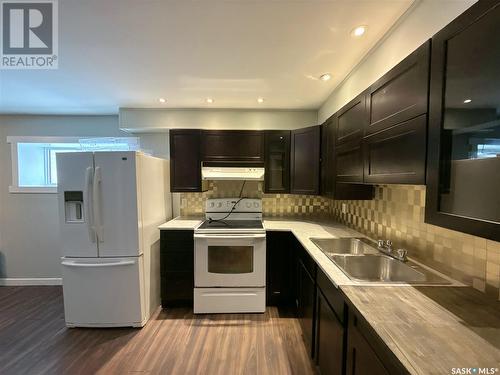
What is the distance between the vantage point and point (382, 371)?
778 millimetres

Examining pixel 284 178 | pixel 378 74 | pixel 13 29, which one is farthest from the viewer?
pixel 284 178

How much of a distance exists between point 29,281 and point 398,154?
15.2 feet

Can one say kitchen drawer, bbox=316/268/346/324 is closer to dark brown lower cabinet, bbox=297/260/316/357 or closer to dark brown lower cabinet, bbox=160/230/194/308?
dark brown lower cabinet, bbox=297/260/316/357

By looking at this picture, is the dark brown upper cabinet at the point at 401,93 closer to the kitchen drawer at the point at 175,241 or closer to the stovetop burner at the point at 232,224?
the stovetop burner at the point at 232,224

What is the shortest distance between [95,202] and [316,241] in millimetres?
2091

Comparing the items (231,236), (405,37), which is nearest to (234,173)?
(231,236)

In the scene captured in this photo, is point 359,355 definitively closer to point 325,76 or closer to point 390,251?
point 390,251

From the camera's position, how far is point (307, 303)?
74.3 inches

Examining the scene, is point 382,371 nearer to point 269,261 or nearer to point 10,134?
point 269,261

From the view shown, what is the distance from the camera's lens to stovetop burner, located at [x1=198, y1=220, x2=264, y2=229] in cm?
255

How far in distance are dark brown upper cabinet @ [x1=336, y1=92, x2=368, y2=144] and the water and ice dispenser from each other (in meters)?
2.49

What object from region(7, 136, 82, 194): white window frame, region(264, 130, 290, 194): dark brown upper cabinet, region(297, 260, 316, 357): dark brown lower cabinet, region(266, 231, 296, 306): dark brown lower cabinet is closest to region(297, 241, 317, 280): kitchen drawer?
region(297, 260, 316, 357): dark brown lower cabinet

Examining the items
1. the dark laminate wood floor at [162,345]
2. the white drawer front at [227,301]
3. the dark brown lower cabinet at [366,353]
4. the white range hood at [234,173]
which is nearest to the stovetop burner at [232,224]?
the white range hood at [234,173]

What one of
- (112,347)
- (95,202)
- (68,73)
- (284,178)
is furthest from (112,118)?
(112,347)
